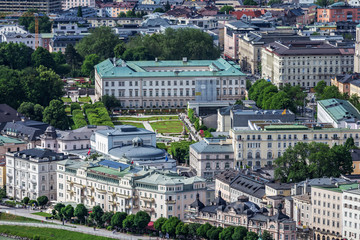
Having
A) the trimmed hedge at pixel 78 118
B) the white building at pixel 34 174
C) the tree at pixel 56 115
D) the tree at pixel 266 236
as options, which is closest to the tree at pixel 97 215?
the white building at pixel 34 174

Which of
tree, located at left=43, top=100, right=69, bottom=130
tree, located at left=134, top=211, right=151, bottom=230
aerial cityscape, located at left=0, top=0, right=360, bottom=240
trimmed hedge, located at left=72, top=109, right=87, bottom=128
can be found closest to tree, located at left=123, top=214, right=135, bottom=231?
aerial cityscape, located at left=0, top=0, right=360, bottom=240

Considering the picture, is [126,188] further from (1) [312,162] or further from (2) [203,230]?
(1) [312,162]

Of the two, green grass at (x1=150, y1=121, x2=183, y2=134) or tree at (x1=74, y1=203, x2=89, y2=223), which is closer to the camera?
tree at (x1=74, y1=203, x2=89, y2=223)

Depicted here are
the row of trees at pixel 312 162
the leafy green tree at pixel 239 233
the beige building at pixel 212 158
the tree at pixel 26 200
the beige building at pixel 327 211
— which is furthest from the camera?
the beige building at pixel 212 158

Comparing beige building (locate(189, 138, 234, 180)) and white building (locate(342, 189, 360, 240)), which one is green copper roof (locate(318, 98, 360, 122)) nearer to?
beige building (locate(189, 138, 234, 180))

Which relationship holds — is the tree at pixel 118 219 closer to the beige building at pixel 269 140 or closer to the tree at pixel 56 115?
the beige building at pixel 269 140

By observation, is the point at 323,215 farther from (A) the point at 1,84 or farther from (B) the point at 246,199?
(A) the point at 1,84
